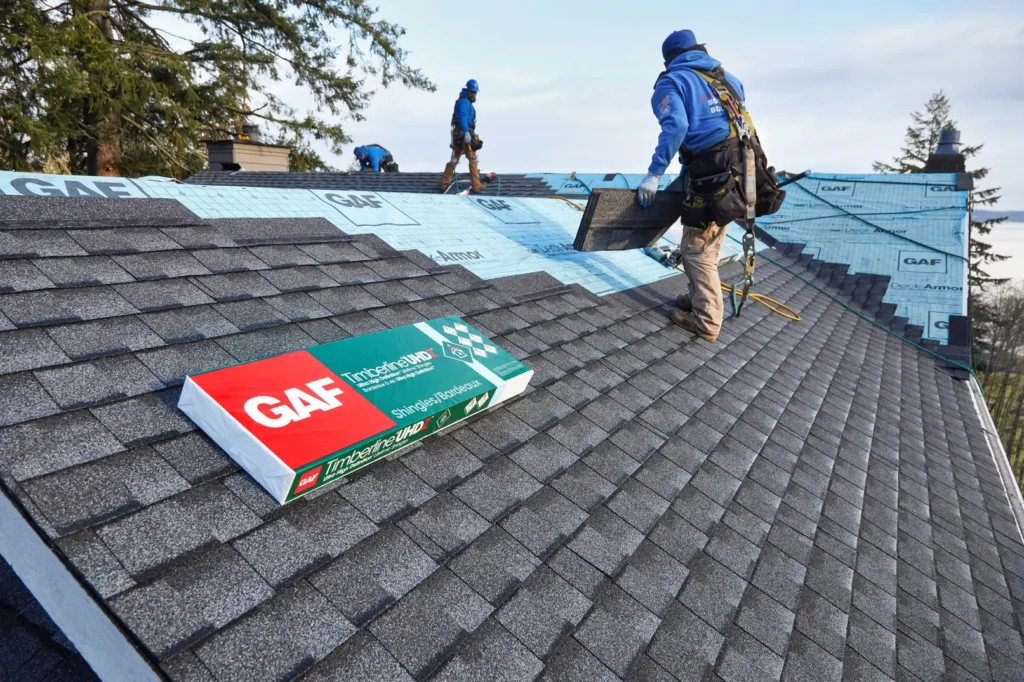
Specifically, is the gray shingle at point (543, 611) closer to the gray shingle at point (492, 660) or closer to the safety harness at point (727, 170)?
the gray shingle at point (492, 660)

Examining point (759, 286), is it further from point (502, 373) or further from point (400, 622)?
point (400, 622)

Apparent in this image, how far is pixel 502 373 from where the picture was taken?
9.24 feet

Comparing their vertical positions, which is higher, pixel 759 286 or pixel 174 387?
pixel 759 286

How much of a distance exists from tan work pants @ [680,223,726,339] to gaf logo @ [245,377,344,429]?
344 cm

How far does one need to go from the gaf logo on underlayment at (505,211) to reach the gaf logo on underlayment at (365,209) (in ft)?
4.30

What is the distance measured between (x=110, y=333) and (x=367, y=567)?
1.36m

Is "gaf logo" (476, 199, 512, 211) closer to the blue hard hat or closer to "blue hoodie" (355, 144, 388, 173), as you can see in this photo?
the blue hard hat

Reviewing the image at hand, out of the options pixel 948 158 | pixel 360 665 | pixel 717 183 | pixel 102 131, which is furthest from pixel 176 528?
pixel 102 131

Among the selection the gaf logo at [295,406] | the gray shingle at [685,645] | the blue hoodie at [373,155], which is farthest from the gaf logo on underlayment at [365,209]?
the blue hoodie at [373,155]

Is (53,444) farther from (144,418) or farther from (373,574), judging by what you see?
(373,574)

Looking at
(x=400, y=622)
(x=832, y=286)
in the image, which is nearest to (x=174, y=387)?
(x=400, y=622)

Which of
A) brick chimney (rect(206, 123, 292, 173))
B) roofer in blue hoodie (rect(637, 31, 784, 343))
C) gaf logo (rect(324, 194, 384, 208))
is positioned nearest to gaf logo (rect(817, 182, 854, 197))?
roofer in blue hoodie (rect(637, 31, 784, 343))

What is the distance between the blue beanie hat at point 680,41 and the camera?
454cm

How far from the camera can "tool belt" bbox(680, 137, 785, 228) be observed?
4.46 m
